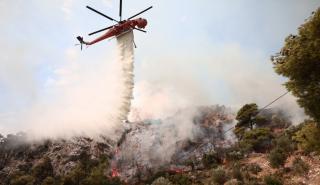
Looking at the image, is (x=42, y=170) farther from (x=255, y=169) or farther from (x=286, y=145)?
(x=286, y=145)

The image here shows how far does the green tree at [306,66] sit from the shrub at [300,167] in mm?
15214

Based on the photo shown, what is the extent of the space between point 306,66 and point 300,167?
1707 centimetres

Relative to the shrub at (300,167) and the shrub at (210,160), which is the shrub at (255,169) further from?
the shrub at (210,160)

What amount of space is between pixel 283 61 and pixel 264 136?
4022cm

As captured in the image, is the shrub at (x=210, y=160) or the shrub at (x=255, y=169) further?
the shrub at (x=210, y=160)

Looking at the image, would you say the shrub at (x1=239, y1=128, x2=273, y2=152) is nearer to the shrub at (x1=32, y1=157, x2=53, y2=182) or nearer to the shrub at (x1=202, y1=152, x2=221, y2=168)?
the shrub at (x1=202, y1=152, x2=221, y2=168)

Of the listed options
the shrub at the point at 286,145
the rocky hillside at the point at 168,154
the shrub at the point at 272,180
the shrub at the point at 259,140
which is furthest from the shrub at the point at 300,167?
the shrub at the point at 259,140

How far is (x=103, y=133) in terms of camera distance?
3295 inches

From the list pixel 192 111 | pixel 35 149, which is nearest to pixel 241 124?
pixel 192 111

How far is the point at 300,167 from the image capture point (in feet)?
102

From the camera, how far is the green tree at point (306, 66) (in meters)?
16.9

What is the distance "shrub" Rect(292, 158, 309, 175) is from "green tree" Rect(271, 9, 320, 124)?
15.2 meters

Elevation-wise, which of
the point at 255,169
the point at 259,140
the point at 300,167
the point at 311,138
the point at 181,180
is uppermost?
the point at 259,140

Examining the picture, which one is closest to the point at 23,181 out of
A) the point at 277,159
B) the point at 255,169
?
the point at 255,169
